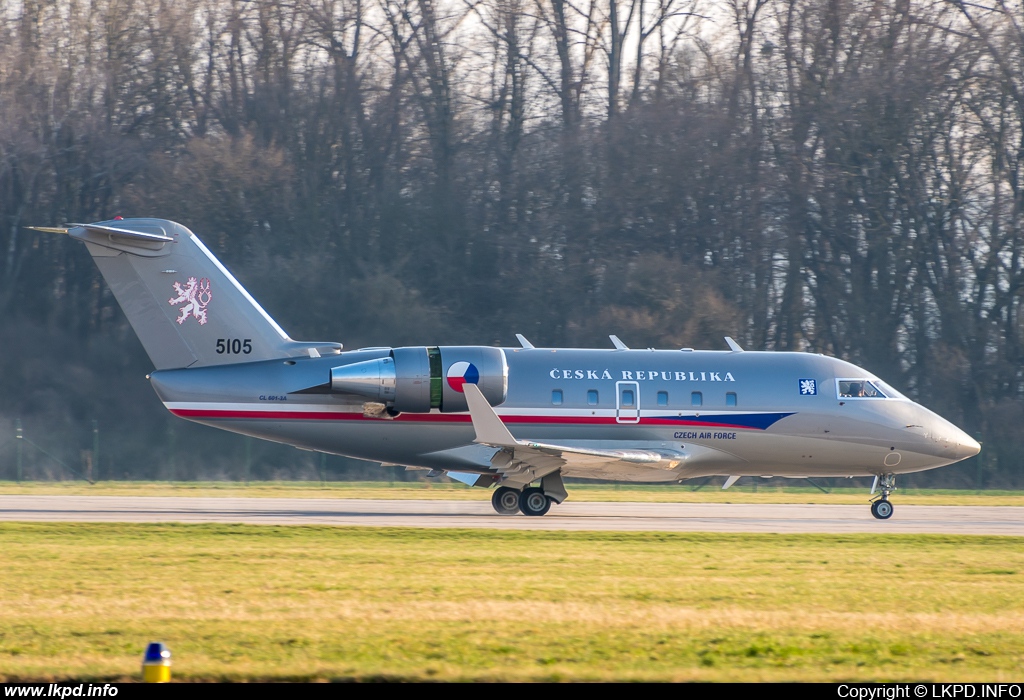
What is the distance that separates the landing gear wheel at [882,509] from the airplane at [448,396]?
0.03 metres

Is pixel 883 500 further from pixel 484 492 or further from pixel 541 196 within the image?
pixel 541 196

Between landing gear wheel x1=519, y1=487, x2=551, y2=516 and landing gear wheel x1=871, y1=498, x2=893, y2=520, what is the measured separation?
641cm

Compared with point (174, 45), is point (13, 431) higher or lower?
lower

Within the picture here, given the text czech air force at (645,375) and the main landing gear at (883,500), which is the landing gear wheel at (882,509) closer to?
the main landing gear at (883,500)

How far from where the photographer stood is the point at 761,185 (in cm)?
4156

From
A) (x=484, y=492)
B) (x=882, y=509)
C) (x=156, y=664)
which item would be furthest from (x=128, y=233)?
(x=156, y=664)

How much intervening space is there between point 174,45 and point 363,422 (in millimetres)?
26915

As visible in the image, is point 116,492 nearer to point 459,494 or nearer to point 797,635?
point 459,494

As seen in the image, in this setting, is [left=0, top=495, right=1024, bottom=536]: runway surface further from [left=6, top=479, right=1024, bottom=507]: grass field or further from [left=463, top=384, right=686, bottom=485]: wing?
[left=6, top=479, right=1024, bottom=507]: grass field

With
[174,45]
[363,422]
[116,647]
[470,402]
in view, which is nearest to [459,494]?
[363,422]

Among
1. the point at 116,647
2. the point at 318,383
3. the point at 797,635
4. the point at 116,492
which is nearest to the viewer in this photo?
the point at 116,647

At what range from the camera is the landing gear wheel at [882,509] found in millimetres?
22047

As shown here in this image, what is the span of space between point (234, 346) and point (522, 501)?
5941 mm

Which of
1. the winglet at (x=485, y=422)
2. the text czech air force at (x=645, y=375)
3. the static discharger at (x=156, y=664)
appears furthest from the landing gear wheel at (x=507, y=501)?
the static discharger at (x=156, y=664)
